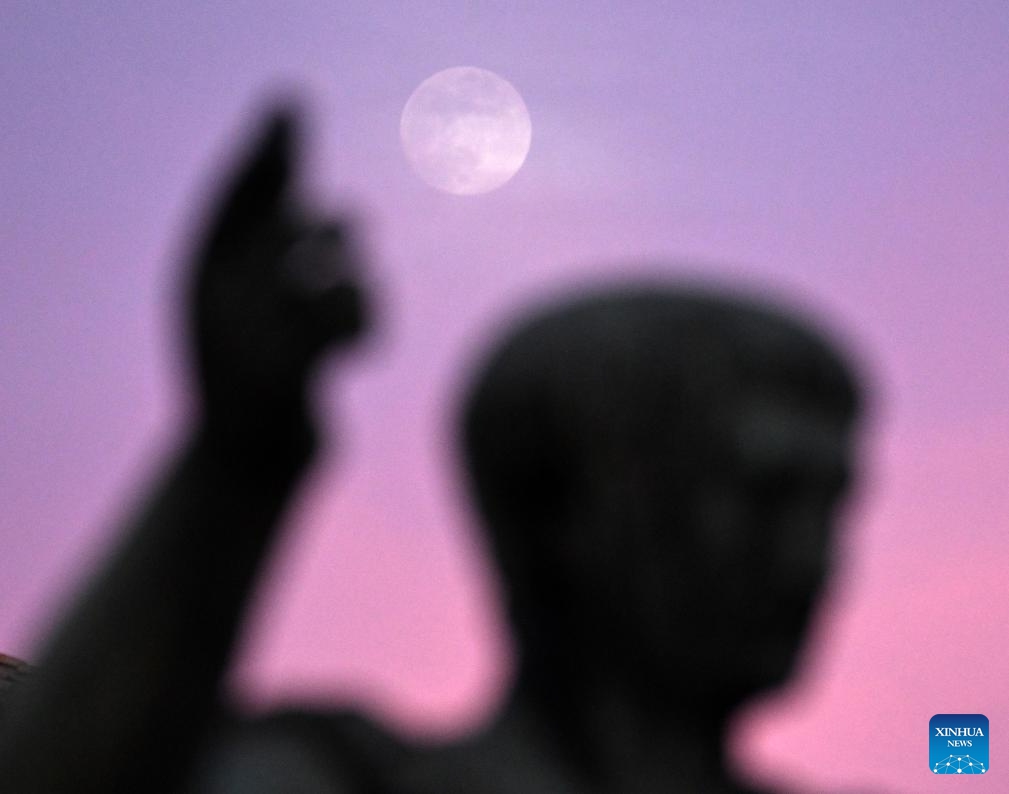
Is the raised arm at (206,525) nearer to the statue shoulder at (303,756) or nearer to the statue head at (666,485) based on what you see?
the statue shoulder at (303,756)

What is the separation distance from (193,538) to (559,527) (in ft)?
2.57

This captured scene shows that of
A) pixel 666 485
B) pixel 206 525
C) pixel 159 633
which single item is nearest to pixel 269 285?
pixel 206 525

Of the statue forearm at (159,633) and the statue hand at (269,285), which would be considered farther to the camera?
the statue forearm at (159,633)

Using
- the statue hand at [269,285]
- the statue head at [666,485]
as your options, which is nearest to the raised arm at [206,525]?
the statue hand at [269,285]

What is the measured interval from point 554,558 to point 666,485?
0.97 feet

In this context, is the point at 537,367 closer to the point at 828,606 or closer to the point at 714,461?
the point at 714,461

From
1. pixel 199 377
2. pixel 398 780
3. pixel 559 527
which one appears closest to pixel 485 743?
pixel 398 780

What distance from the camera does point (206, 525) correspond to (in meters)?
3.55

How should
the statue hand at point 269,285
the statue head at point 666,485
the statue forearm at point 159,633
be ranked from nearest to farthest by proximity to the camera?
the statue hand at point 269,285 < the statue forearm at point 159,633 < the statue head at point 666,485

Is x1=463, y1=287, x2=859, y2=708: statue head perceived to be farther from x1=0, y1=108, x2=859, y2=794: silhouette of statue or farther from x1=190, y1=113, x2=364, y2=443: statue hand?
x1=190, y1=113, x2=364, y2=443: statue hand

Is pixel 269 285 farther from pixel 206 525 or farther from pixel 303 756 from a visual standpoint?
pixel 303 756

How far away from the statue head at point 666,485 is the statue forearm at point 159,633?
1.79 ft

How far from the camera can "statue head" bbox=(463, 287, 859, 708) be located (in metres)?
3.60

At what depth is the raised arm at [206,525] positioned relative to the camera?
3.32 metres
